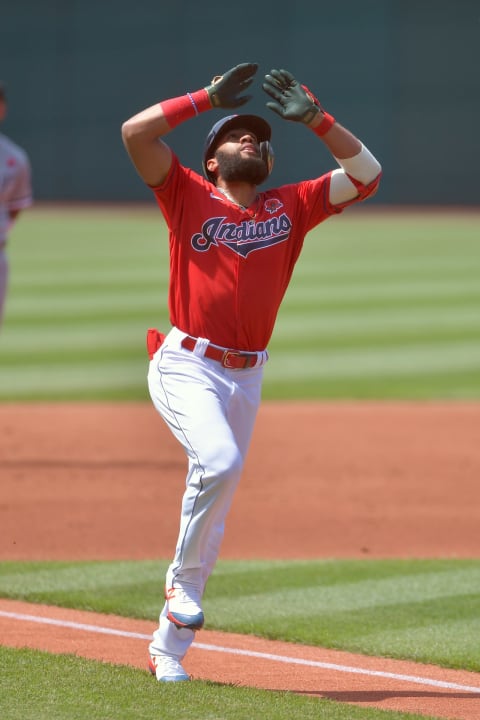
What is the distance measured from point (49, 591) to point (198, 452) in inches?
82.9

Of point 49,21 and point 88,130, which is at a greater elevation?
point 49,21

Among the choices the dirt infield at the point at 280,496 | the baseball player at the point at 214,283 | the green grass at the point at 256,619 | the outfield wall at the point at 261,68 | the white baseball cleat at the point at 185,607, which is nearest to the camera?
the green grass at the point at 256,619

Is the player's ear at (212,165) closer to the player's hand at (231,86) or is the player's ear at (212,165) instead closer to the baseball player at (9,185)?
the player's hand at (231,86)

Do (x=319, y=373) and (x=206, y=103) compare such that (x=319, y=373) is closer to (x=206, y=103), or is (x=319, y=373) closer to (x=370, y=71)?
(x=206, y=103)

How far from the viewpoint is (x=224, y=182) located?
5.14 metres

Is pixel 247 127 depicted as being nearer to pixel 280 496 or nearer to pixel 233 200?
pixel 233 200

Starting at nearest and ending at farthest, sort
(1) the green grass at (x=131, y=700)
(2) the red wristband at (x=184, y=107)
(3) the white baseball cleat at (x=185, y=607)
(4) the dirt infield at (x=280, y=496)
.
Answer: (1) the green grass at (x=131, y=700)
(3) the white baseball cleat at (x=185, y=607)
(2) the red wristband at (x=184, y=107)
(4) the dirt infield at (x=280, y=496)

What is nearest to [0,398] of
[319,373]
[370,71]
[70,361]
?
[70,361]

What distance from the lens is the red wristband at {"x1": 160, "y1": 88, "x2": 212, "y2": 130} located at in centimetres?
493

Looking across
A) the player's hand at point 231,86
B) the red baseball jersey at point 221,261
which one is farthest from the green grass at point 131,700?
the player's hand at point 231,86

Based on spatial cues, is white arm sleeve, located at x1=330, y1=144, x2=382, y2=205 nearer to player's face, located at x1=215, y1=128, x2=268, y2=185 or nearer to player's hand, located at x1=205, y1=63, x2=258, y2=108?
player's face, located at x1=215, y1=128, x2=268, y2=185

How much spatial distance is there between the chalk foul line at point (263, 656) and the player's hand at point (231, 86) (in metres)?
2.28

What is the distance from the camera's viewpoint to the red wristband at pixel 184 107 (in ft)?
16.2

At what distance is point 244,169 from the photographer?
16.6 ft
